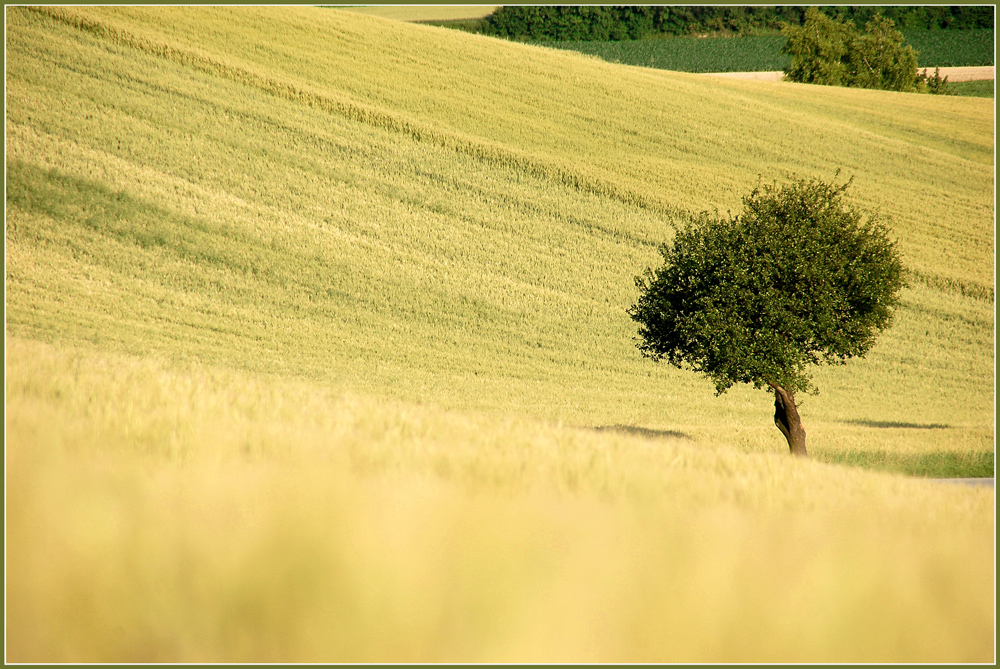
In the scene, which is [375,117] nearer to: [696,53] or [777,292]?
[777,292]

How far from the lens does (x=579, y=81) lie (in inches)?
1967

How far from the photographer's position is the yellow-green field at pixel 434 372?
72.7 inches

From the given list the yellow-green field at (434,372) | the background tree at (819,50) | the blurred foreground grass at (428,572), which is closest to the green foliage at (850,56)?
the background tree at (819,50)

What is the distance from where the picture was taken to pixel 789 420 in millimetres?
16812

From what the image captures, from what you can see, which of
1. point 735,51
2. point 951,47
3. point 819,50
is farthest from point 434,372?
point 951,47

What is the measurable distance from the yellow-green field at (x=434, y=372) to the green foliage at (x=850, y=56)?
14760 mm

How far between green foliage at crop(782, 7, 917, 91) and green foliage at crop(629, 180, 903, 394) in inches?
2692

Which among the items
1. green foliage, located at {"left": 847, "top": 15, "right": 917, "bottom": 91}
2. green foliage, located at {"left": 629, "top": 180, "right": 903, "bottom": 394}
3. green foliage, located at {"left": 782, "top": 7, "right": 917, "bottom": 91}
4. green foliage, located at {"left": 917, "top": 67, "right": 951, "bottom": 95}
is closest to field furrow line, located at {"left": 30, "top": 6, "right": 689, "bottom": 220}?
green foliage, located at {"left": 629, "top": 180, "right": 903, "bottom": 394}

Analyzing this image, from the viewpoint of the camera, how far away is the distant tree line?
231 feet

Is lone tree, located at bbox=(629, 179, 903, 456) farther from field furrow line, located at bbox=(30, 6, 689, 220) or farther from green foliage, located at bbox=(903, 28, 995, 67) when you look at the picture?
green foliage, located at bbox=(903, 28, 995, 67)

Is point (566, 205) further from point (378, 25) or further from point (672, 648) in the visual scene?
point (672, 648)

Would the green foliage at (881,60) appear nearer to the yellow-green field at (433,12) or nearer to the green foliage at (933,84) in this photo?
the green foliage at (933,84)

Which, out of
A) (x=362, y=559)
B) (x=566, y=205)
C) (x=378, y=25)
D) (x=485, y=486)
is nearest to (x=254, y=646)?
(x=362, y=559)

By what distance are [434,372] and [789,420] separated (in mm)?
10676
